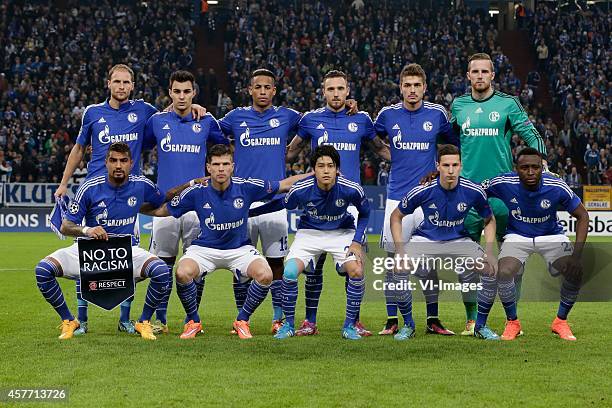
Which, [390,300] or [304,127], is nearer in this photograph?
[390,300]

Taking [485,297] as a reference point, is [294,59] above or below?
above

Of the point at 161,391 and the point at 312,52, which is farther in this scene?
the point at 312,52

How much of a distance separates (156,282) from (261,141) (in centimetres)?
170

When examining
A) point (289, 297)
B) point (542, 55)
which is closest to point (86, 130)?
point (289, 297)

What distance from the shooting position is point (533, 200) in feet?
27.4

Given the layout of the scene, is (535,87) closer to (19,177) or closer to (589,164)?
(589,164)

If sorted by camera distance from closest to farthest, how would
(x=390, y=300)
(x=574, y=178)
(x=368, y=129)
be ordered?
(x=390, y=300) → (x=368, y=129) → (x=574, y=178)

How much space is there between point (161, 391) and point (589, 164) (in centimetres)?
2371

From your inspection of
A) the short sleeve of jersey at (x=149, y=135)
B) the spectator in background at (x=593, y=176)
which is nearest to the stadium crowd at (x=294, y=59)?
the spectator in background at (x=593, y=176)

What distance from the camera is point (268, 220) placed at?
8969 mm

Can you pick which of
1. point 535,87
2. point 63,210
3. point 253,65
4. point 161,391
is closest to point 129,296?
point 63,210

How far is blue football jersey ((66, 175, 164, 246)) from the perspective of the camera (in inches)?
328

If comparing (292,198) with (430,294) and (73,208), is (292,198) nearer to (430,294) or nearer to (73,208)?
(430,294)

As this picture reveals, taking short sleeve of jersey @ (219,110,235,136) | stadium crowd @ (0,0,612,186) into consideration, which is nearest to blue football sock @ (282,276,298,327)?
short sleeve of jersey @ (219,110,235,136)
